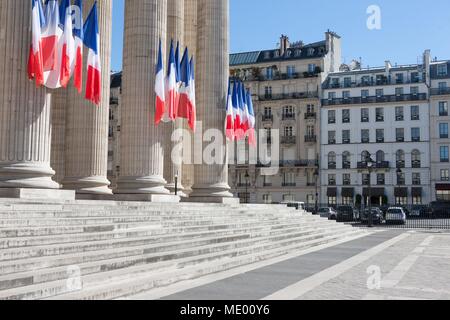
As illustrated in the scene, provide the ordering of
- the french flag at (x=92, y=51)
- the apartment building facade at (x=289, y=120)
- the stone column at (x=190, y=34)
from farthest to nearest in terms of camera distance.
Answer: the apartment building facade at (x=289, y=120)
the stone column at (x=190, y=34)
the french flag at (x=92, y=51)

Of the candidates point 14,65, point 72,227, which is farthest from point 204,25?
point 72,227

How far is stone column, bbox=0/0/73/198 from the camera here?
14656 mm

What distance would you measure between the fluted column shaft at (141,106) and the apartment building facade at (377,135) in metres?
54.0

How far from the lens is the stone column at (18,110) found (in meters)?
14.7

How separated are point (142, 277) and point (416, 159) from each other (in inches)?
2623

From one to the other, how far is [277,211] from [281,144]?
157 feet

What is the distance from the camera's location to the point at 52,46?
15.8 metres

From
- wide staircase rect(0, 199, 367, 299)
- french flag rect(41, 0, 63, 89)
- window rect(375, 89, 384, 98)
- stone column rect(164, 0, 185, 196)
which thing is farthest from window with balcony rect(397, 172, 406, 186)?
french flag rect(41, 0, 63, 89)

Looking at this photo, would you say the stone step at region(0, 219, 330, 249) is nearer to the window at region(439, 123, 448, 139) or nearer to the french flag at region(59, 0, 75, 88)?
the french flag at region(59, 0, 75, 88)

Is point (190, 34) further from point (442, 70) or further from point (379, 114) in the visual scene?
point (442, 70)

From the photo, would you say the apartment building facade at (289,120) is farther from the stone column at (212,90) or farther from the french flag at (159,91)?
the french flag at (159,91)

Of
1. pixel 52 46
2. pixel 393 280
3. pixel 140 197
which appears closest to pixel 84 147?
pixel 140 197

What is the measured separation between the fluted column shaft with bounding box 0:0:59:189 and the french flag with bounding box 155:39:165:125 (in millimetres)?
6573

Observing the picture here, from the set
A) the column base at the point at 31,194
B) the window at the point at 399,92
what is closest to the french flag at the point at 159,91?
the column base at the point at 31,194
